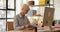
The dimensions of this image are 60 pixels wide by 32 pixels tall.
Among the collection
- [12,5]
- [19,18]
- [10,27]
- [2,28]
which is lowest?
[2,28]

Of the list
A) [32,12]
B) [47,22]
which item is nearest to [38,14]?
[32,12]

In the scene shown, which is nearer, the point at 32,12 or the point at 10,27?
the point at 10,27

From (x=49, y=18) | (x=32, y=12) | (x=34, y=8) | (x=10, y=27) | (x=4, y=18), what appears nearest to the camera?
(x=49, y=18)

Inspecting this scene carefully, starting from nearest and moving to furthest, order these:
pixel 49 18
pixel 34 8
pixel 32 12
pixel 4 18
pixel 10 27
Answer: pixel 49 18 → pixel 10 27 → pixel 32 12 → pixel 34 8 → pixel 4 18

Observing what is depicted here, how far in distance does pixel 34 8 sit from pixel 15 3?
2.63 ft

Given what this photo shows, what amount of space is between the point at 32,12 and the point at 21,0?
2.97 ft

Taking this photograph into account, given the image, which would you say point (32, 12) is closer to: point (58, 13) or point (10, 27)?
point (58, 13)

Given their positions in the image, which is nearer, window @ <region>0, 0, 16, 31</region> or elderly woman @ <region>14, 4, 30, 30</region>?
elderly woman @ <region>14, 4, 30, 30</region>


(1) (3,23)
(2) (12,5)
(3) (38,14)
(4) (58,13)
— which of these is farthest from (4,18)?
(4) (58,13)

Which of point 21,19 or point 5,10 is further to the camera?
point 5,10

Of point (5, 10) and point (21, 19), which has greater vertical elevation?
point (5, 10)

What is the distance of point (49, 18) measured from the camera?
1.80 m

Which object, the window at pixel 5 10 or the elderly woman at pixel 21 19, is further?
the window at pixel 5 10

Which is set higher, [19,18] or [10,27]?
[19,18]
